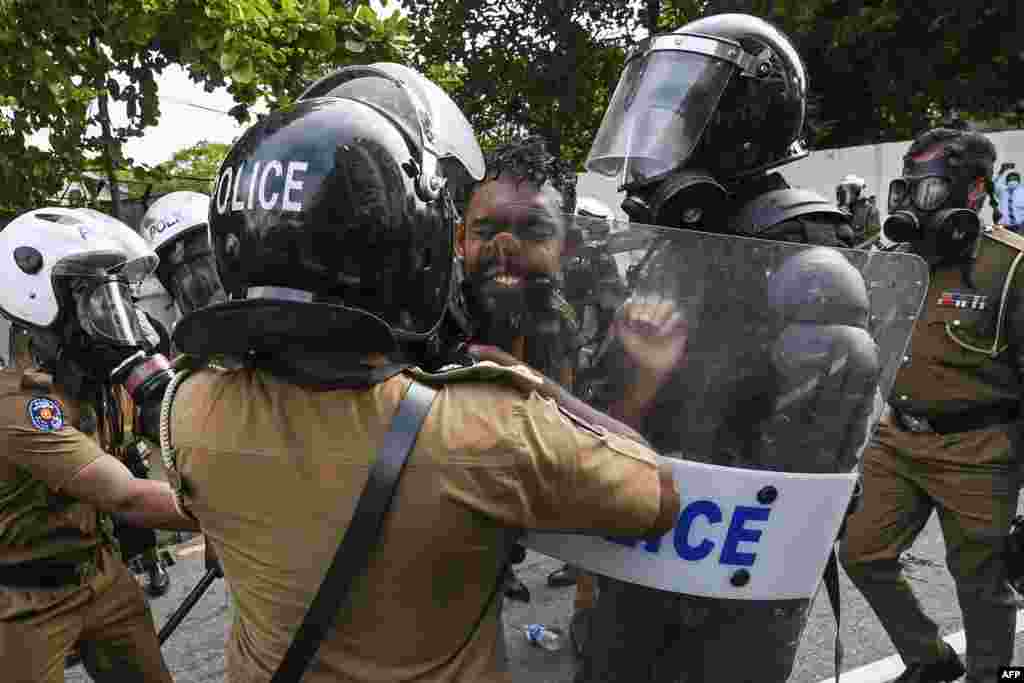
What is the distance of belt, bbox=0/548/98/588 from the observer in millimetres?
2439

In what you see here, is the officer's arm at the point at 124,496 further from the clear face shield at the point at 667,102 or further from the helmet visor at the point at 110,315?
the clear face shield at the point at 667,102

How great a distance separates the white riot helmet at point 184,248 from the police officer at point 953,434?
113 inches

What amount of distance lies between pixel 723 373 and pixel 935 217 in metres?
2.39

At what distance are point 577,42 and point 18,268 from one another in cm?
1392

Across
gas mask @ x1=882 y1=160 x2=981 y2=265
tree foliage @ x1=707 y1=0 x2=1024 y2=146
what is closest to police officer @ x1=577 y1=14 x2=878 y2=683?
gas mask @ x1=882 y1=160 x2=981 y2=265

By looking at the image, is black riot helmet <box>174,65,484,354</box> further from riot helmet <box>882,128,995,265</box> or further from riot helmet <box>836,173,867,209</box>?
riot helmet <box>836,173,867,209</box>

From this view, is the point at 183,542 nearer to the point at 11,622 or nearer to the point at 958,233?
the point at 11,622

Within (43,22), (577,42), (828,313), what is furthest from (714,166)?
(577,42)

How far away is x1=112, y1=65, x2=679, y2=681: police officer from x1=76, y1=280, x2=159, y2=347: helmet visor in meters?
1.53

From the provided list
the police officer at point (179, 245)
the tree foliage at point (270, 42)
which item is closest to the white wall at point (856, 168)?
the tree foliage at point (270, 42)

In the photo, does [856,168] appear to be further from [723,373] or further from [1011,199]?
[723,373]

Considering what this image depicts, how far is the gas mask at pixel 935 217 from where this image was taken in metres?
3.35

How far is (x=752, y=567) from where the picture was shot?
4.73 feet

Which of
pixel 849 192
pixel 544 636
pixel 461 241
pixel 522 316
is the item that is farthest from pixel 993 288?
pixel 849 192
